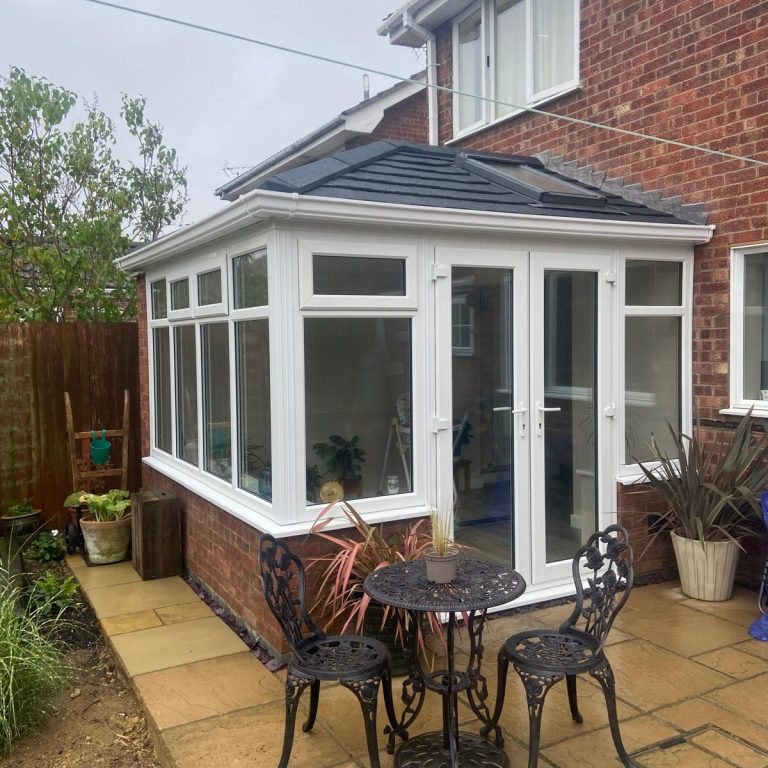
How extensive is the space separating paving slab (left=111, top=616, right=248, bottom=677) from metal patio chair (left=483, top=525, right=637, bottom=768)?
73.9 inches

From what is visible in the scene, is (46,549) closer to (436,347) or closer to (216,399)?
(216,399)

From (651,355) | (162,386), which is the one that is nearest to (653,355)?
(651,355)

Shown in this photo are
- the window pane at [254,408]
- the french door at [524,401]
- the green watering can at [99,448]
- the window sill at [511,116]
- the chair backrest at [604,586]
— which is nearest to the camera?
the chair backrest at [604,586]

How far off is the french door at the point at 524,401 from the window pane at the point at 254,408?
102 cm

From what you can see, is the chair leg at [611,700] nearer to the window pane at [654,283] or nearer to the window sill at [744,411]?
the window sill at [744,411]

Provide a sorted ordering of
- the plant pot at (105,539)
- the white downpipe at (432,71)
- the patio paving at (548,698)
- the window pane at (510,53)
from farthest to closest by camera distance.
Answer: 1. the white downpipe at (432,71)
2. the window pane at (510,53)
3. the plant pot at (105,539)
4. the patio paving at (548,698)

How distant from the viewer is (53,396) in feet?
23.8

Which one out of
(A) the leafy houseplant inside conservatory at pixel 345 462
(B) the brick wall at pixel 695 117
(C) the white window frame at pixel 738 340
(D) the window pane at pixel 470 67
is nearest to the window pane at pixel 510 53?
(D) the window pane at pixel 470 67

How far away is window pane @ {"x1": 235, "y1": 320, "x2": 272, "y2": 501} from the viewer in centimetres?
447

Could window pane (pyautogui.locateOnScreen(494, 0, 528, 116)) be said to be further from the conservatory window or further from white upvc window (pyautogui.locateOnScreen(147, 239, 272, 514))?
white upvc window (pyautogui.locateOnScreen(147, 239, 272, 514))

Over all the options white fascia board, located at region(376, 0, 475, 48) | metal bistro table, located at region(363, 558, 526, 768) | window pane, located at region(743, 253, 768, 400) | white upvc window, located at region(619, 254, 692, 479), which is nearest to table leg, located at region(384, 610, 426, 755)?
metal bistro table, located at region(363, 558, 526, 768)

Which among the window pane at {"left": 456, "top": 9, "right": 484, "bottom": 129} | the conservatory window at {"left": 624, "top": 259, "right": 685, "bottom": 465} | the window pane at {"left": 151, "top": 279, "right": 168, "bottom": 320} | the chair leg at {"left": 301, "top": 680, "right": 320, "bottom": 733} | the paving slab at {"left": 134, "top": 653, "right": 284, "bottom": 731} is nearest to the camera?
the chair leg at {"left": 301, "top": 680, "right": 320, "bottom": 733}

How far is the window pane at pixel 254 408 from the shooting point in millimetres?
4473

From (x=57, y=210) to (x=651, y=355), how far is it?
21.5ft
